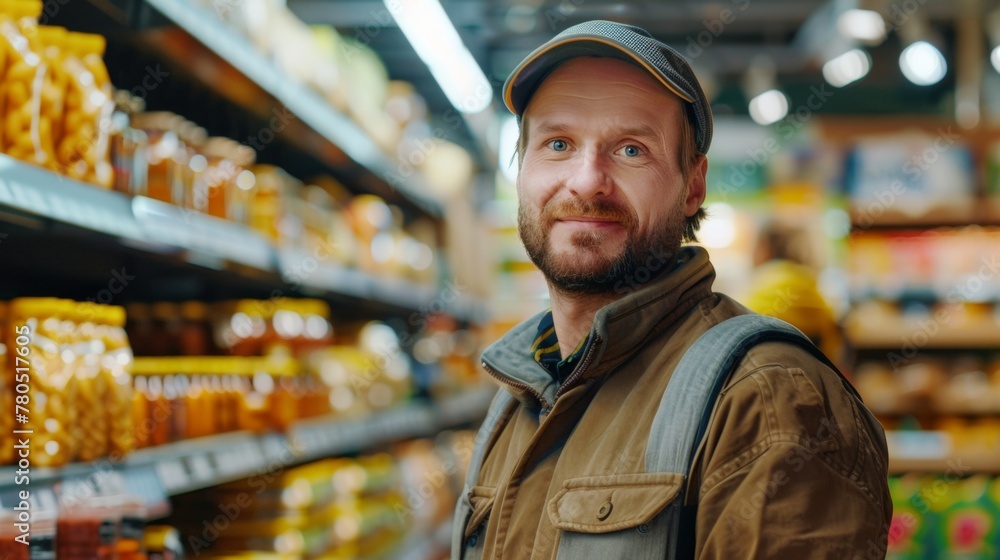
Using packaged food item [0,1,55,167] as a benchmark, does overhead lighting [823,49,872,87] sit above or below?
above

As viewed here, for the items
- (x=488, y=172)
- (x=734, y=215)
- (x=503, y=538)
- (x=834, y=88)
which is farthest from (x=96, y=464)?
(x=834, y=88)

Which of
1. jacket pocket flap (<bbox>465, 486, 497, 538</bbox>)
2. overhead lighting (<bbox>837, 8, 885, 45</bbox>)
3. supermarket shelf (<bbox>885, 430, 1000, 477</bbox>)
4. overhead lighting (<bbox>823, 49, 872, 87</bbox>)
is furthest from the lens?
overhead lighting (<bbox>823, 49, 872, 87</bbox>)

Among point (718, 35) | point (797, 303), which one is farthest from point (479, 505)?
point (718, 35)

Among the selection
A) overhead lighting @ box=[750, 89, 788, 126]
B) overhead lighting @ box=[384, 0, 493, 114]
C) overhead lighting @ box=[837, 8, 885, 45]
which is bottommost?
overhead lighting @ box=[384, 0, 493, 114]

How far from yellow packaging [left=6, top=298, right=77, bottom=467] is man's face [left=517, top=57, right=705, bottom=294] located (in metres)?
0.82

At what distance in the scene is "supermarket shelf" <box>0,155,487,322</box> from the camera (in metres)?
1.43

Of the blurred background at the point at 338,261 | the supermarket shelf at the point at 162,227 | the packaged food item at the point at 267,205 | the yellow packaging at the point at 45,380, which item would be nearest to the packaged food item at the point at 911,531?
the blurred background at the point at 338,261

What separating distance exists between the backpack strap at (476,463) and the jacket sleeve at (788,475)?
0.51m

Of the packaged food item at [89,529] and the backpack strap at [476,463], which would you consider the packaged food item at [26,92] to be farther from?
the backpack strap at [476,463]

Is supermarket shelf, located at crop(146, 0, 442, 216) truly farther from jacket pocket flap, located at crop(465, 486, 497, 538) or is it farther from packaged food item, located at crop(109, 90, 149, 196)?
jacket pocket flap, located at crop(465, 486, 497, 538)

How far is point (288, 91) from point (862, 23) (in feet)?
12.9

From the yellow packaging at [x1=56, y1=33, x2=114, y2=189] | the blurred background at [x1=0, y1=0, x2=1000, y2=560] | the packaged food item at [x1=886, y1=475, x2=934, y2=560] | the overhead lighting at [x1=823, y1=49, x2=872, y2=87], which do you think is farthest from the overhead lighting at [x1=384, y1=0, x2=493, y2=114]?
the overhead lighting at [x1=823, y1=49, x2=872, y2=87]

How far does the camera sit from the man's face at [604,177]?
134 cm

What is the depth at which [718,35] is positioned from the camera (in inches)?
303
